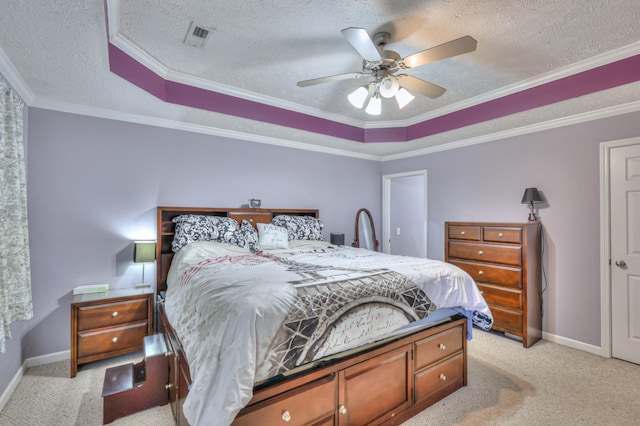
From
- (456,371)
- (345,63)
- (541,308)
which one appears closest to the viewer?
(456,371)

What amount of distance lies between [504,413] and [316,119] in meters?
3.40

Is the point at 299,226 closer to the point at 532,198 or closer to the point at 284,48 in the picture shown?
the point at 284,48

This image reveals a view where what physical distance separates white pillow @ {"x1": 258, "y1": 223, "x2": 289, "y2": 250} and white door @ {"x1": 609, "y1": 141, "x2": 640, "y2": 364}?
330cm

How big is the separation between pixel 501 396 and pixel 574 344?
5.04 feet

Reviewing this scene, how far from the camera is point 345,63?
260cm

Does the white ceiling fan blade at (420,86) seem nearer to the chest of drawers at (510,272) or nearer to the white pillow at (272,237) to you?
the chest of drawers at (510,272)

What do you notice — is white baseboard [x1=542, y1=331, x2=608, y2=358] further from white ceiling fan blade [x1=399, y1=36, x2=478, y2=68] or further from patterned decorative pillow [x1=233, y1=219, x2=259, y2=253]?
patterned decorative pillow [x1=233, y1=219, x2=259, y2=253]

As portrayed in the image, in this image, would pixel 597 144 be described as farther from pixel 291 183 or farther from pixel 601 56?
pixel 291 183

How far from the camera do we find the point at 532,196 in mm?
3301

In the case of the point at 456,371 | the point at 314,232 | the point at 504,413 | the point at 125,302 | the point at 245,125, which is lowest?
the point at 504,413

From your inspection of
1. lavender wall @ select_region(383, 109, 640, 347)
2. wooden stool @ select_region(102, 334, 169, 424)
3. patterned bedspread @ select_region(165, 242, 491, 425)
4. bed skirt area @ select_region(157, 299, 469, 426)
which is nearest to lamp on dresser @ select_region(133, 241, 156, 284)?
patterned bedspread @ select_region(165, 242, 491, 425)

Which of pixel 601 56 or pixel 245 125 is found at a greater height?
pixel 601 56

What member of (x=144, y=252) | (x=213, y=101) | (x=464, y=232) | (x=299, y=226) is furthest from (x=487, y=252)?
(x=144, y=252)

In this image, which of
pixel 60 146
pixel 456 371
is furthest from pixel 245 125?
pixel 456 371
